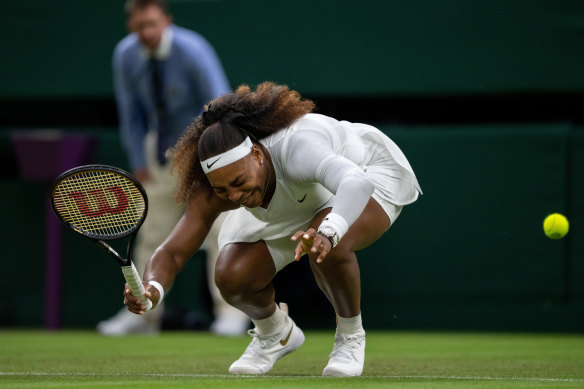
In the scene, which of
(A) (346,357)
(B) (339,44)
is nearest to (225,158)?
(A) (346,357)

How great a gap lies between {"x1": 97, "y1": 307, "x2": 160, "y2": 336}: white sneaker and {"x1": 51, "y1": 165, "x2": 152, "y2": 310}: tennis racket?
3.01 metres

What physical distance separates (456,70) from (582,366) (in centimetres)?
315

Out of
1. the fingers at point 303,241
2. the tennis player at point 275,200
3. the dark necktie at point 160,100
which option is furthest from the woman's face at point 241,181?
the dark necktie at point 160,100

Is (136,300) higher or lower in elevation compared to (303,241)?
lower

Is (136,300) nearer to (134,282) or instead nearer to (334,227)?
(134,282)

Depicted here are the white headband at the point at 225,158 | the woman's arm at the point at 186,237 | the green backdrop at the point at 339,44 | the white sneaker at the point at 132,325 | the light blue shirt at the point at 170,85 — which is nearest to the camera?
the white headband at the point at 225,158

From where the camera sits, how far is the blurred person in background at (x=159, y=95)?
636 centimetres

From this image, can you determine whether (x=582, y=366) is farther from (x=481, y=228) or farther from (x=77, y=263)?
(x=77, y=263)

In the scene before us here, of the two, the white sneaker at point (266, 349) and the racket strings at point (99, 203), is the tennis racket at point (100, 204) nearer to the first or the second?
the racket strings at point (99, 203)

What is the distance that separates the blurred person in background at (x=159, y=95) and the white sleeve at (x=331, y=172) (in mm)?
2757

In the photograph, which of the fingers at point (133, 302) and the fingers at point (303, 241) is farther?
the fingers at point (133, 302)

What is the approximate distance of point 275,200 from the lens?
12.5ft

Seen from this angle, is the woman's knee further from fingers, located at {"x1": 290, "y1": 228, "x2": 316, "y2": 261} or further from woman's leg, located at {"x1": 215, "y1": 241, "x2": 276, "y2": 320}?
fingers, located at {"x1": 290, "y1": 228, "x2": 316, "y2": 261}

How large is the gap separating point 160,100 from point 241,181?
3212 mm
